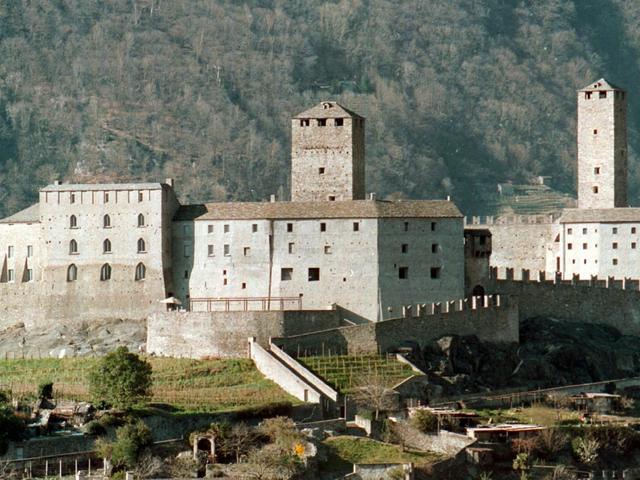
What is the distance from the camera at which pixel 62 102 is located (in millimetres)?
198625

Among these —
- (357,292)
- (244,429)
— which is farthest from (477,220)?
(244,429)

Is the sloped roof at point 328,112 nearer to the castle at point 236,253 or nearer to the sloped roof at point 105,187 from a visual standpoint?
the castle at point 236,253

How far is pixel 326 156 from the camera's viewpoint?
11269 centimetres

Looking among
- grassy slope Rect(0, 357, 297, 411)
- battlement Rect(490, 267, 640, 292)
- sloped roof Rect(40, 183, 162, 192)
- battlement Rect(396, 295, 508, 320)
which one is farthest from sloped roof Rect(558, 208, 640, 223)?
grassy slope Rect(0, 357, 297, 411)

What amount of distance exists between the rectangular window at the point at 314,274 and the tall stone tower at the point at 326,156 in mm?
5396

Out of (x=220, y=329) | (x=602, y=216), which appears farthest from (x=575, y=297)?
(x=220, y=329)

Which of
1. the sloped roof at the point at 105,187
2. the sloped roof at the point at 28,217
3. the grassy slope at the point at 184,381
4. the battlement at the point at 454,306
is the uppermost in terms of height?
the sloped roof at the point at 105,187

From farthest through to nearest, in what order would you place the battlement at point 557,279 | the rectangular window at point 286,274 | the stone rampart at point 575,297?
the battlement at point 557,279
the stone rampart at point 575,297
the rectangular window at point 286,274

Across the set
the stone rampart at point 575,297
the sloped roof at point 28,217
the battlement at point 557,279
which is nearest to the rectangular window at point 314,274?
the stone rampart at point 575,297

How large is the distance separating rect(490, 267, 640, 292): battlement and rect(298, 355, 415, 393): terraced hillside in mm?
12116

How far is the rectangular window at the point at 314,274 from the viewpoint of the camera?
4232 inches

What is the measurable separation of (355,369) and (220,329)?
6.16 m

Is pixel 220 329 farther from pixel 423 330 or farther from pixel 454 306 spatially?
pixel 454 306

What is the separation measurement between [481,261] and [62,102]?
92.4 metres
